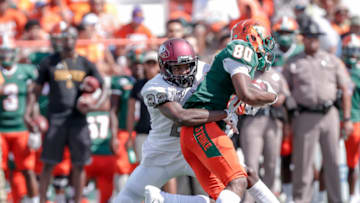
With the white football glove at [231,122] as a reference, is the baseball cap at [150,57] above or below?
above

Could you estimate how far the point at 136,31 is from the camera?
31.8ft

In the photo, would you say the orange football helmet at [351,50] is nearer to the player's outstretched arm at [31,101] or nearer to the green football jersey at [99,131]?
the green football jersey at [99,131]

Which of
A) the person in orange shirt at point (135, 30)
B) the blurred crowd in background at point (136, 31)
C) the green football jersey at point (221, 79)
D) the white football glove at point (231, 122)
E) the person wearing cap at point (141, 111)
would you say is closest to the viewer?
the green football jersey at point (221, 79)

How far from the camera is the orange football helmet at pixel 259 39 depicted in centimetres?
493

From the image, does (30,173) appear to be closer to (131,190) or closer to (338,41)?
(131,190)

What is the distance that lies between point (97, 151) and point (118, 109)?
60 cm

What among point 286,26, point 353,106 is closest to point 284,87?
point 286,26

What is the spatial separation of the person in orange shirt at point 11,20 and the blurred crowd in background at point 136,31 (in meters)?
0.01

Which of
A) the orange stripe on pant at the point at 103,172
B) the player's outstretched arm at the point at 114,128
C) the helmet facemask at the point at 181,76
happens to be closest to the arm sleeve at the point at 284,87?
the player's outstretched arm at the point at 114,128

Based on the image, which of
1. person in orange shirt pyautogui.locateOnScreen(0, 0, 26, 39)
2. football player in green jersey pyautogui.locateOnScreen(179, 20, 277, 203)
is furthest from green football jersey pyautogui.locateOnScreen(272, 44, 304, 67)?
person in orange shirt pyautogui.locateOnScreen(0, 0, 26, 39)

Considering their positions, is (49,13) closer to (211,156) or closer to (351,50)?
(351,50)

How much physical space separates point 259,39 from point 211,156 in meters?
0.90

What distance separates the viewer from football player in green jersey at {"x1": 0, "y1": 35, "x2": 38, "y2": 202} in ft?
25.4

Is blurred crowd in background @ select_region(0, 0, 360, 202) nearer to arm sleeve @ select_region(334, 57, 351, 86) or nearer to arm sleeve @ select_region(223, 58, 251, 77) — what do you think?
arm sleeve @ select_region(334, 57, 351, 86)
